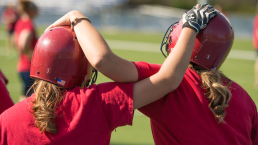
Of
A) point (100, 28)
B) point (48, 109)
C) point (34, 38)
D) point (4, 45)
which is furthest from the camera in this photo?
point (100, 28)

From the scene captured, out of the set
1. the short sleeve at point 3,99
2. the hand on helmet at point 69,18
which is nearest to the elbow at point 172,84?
the hand on helmet at point 69,18

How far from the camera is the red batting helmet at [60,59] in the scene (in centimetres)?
198

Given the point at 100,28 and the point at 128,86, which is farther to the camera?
the point at 100,28

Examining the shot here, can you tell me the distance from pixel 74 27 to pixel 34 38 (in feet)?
14.5

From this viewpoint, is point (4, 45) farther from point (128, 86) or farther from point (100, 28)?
point (128, 86)

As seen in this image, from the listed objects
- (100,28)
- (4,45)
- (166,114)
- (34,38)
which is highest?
(166,114)

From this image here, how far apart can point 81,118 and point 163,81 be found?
1.80 ft

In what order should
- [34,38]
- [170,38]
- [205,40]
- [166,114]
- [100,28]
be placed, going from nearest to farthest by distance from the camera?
[166,114] < [205,40] < [170,38] < [34,38] < [100,28]

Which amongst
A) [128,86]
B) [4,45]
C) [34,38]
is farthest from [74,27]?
[4,45]

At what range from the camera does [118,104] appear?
1.82 m

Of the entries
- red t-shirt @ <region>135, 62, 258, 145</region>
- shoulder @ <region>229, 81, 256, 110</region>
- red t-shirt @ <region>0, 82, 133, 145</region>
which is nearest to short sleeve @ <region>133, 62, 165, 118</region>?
red t-shirt @ <region>135, 62, 258, 145</region>

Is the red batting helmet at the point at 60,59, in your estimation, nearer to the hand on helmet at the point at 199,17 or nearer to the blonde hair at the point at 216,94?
the hand on helmet at the point at 199,17

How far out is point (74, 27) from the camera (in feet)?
6.47

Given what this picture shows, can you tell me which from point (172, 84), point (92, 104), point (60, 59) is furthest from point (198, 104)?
point (60, 59)
